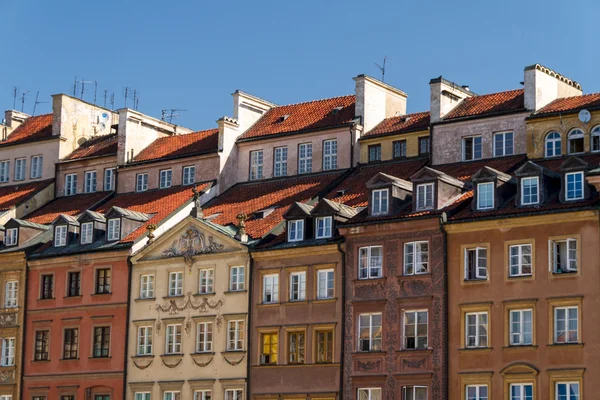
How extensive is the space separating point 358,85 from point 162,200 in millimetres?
11632

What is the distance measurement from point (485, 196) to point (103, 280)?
2121 cm

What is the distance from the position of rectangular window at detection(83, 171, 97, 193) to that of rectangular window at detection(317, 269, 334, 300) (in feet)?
73.1

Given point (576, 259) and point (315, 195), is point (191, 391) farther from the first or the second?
point (576, 259)

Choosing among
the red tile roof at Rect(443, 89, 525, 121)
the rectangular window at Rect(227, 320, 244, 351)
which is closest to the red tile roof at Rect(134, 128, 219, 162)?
the rectangular window at Rect(227, 320, 244, 351)

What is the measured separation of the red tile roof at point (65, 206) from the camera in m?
80.4

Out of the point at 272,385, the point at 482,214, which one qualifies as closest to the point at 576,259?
the point at 482,214

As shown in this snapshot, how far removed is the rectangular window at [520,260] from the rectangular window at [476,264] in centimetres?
125

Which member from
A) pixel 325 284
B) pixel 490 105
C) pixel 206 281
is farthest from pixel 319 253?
pixel 490 105

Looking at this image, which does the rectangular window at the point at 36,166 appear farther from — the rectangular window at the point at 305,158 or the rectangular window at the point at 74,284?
the rectangular window at the point at 305,158

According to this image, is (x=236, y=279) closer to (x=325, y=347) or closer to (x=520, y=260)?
(x=325, y=347)

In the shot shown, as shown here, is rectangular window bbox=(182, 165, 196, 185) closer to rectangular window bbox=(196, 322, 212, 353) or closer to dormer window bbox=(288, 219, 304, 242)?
rectangular window bbox=(196, 322, 212, 353)

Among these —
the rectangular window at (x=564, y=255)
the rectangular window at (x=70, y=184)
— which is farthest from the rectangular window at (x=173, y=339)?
the rectangular window at (x=564, y=255)

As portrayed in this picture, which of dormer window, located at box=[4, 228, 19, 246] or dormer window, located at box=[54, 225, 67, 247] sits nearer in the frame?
dormer window, located at box=[54, 225, 67, 247]

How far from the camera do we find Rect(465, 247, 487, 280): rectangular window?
198 ft
